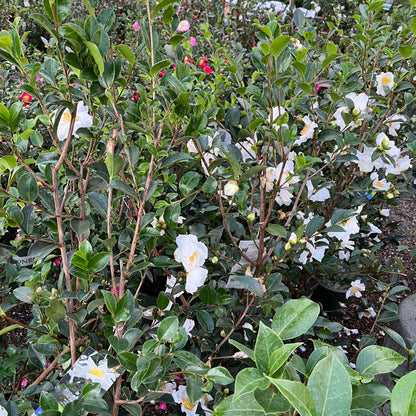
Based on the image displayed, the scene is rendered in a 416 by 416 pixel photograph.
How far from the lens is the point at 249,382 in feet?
1.46

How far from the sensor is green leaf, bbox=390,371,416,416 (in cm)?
37

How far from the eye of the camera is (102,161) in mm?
912

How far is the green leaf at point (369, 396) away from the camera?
20.6 inches

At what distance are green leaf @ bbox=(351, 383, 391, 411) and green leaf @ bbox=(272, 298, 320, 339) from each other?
0.11 metres

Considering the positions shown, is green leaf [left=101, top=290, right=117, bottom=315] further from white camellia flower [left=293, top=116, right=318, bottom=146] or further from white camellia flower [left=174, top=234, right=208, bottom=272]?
white camellia flower [left=293, top=116, right=318, bottom=146]

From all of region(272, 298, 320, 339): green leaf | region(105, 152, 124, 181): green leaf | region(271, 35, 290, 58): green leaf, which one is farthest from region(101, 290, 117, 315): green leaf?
region(271, 35, 290, 58): green leaf

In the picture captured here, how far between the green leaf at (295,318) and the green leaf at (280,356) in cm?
8

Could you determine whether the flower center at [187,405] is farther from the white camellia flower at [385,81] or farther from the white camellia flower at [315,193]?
the white camellia flower at [385,81]

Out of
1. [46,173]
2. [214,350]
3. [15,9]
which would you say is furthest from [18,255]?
[15,9]

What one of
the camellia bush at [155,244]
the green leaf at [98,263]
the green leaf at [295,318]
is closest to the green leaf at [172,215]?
the camellia bush at [155,244]

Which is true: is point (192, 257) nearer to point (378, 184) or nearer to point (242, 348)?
point (242, 348)

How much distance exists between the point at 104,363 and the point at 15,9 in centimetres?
473

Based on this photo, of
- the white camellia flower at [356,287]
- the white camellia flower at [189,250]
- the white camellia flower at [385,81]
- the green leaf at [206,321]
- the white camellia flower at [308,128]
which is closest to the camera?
the white camellia flower at [189,250]

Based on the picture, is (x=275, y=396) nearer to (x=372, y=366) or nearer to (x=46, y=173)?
(x=372, y=366)
